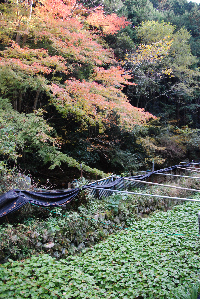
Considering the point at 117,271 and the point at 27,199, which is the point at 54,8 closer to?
the point at 27,199

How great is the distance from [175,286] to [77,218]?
7.38ft

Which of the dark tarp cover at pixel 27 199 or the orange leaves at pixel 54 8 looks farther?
the orange leaves at pixel 54 8

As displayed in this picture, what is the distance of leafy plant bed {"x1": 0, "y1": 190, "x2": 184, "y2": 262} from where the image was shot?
11.7ft

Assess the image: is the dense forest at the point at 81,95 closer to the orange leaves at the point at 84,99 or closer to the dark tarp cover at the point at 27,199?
the orange leaves at the point at 84,99

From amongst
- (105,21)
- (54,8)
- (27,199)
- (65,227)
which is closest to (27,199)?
(27,199)

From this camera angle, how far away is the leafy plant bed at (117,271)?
9.78 feet

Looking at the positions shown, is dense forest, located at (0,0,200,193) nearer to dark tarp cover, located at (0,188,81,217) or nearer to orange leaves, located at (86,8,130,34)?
orange leaves, located at (86,8,130,34)

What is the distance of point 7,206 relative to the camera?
3.53 meters

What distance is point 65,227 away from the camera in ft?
14.1

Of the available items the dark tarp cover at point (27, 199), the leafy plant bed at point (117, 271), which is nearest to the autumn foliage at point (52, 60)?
the dark tarp cover at point (27, 199)

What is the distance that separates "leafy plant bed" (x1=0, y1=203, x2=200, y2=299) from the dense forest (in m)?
1.80

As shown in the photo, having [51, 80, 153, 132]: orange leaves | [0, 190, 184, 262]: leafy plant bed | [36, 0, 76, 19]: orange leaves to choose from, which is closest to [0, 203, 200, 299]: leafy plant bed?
[0, 190, 184, 262]: leafy plant bed

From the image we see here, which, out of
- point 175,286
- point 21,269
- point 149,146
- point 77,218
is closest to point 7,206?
point 21,269

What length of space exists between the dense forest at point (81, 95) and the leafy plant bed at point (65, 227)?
39.1 inches
